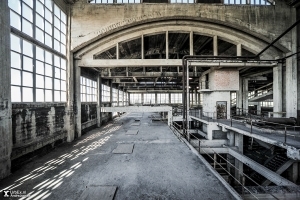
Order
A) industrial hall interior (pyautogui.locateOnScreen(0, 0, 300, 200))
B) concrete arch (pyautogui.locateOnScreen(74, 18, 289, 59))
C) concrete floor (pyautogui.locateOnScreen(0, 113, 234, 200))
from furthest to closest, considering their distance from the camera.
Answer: concrete arch (pyautogui.locateOnScreen(74, 18, 289, 59)), industrial hall interior (pyautogui.locateOnScreen(0, 0, 300, 200)), concrete floor (pyautogui.locateOnScreen(0, 113, 234, 200))

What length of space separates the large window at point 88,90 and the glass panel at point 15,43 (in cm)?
673

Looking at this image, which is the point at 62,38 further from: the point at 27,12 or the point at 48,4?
the point at 27,12

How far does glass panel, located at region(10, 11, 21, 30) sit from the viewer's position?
6627 mm

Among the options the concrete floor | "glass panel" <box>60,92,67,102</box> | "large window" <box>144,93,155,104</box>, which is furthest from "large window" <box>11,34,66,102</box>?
"large window" <box>144,93,155,104</box>

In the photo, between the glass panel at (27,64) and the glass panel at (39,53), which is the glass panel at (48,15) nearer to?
the glass panel at (39,53)

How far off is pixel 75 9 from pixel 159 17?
695 cm

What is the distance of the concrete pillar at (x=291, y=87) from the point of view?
11.9 m

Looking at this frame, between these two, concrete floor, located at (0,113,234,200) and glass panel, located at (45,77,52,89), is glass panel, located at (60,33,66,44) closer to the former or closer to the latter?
glass panel, located at (45,77,52,89)

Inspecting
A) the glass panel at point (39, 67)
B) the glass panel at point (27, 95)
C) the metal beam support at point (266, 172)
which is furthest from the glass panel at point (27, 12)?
the metal beam support at point (266, 172)

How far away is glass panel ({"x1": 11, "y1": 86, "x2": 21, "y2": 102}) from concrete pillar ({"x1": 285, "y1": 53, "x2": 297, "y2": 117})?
61.9 ft

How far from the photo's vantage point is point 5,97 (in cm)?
590

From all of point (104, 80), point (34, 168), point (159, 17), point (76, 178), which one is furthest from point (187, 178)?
point (104, 80)

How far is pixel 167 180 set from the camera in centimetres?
538

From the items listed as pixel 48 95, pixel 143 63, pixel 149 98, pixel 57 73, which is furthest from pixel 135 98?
pixel 48 95
